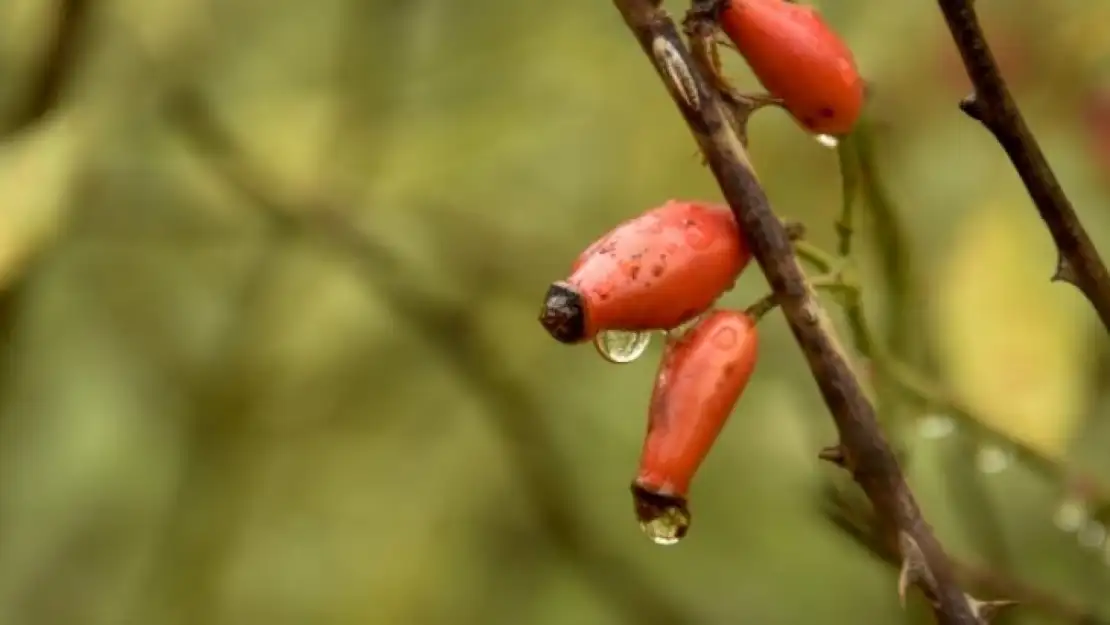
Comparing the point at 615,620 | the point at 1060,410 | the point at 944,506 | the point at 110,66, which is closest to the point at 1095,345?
the point at 1060,410

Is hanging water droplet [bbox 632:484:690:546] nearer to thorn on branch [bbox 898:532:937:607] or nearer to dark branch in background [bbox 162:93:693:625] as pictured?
thorn on branch [bbox 898:532:937:607]

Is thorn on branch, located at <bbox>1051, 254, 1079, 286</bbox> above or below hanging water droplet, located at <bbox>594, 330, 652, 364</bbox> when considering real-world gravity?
above

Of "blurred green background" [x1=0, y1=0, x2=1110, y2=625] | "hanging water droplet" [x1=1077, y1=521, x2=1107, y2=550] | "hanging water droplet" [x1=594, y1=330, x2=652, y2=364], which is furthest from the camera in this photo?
"blurred green background" [x1=0, y1=0, x2=1110, y2=625]

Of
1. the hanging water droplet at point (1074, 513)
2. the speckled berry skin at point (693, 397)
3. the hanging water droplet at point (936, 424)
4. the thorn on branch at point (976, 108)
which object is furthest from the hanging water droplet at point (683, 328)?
the hanging water droplet at point (1074, 513)

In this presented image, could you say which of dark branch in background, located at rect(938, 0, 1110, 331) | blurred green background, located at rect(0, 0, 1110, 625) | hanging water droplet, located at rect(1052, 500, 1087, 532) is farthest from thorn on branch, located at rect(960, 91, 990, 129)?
blurred green background, located at rect(0, 0, 1110, 625)

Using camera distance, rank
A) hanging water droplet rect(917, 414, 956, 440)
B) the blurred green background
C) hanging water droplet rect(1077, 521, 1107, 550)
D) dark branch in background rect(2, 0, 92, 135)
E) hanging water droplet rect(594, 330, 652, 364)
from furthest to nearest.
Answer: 1. the blurred green background
2. dark branch in background rect(2, 0, 92, 135)
3. hanging water droplet rect(1077, 521, 1107, 550)
4. hanging water droplet rect(917, 414, 956, 440)
5. hanging water droplet rect(594, 330, 652, 364)

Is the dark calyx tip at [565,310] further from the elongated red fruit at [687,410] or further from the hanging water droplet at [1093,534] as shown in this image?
the hanging water droplet at [1093,534]

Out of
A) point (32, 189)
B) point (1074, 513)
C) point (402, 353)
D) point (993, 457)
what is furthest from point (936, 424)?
point (402, 353)
